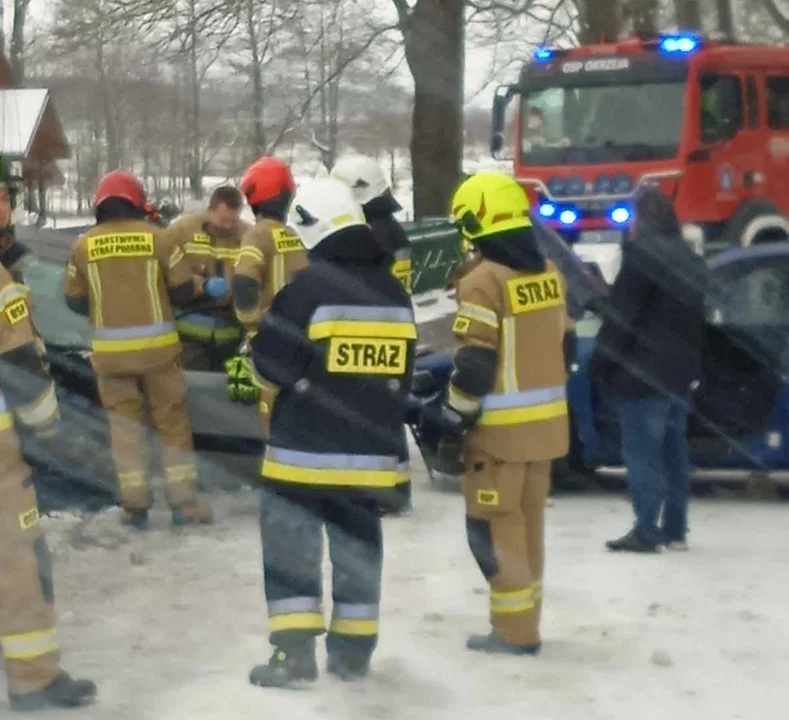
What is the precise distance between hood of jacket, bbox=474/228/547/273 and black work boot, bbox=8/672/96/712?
208 cm

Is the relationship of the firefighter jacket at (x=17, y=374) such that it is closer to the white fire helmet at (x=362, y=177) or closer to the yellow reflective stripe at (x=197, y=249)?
the white fire helmet at (x=362, y=177)

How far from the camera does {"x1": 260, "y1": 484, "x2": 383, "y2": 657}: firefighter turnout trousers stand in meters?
5.52

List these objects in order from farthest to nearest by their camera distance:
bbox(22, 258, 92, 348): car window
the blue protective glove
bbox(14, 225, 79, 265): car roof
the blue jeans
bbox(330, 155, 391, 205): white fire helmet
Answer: bbox(14, 225, 79, 265): car roof → bbox(22, 258, 92, 348): car window → the blue protective glove → bbox(330, 155, 391, 205): white fire helmet → the blue jeans

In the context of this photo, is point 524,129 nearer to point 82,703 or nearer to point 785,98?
point 785,98

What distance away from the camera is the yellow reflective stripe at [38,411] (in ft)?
17.6

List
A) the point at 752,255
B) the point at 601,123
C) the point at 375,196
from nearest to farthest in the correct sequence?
the point at 375,196, the point at 752,255, the point at 601,123

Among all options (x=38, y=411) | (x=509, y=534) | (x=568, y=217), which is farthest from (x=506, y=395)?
(x=568, y=217)

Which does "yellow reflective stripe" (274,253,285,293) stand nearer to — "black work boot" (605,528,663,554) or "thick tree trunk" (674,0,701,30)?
"black work boot" (605,528,663,554)

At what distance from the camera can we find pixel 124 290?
8180 mm

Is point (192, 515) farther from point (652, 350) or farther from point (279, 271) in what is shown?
point (652, 350)

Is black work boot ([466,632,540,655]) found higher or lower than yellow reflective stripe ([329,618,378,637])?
lower

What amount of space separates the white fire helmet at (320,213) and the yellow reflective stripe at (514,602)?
150cm

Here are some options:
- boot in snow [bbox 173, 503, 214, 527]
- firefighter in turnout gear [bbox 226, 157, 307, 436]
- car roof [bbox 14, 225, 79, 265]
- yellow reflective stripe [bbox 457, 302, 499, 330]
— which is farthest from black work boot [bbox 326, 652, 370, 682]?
car roof [bbox 14, 225, 79, 265]

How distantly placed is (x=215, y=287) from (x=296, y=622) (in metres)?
3.31
